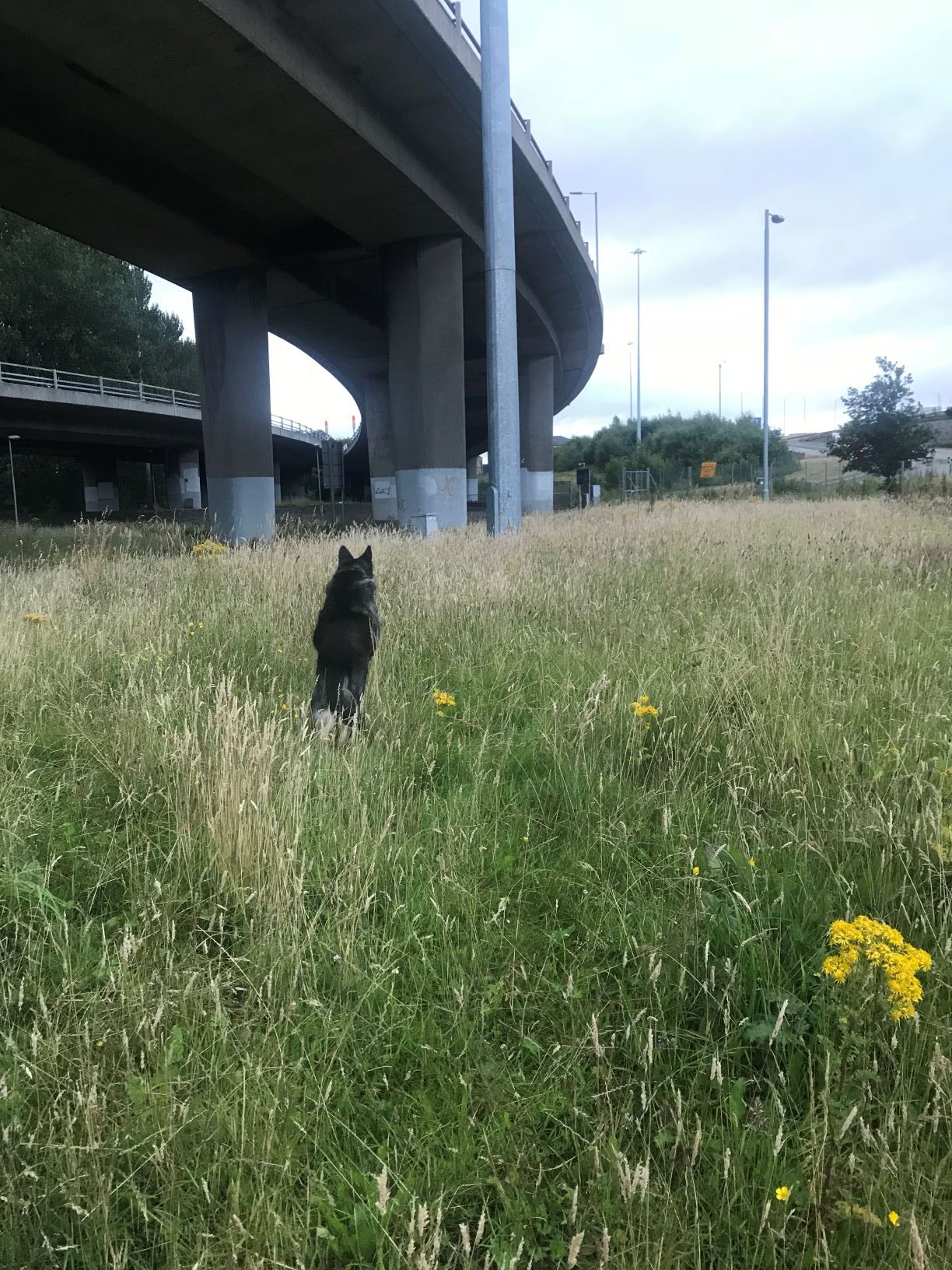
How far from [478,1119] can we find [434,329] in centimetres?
2177

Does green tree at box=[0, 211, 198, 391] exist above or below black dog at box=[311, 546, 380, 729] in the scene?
above

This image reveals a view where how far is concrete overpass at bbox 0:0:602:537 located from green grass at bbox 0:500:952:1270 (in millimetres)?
12504

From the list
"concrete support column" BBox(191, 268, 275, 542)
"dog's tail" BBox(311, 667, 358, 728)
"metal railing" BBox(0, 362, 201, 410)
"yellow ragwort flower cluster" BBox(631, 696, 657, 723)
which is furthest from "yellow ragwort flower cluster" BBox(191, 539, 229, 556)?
"metal railing" BBox(0, 362, 201, 410)

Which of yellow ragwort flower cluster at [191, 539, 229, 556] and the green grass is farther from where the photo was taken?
yellow ragwort flower cluster at [191, 539, 229, 556]

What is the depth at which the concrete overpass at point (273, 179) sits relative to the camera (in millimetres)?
12422

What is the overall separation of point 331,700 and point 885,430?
3736 cm

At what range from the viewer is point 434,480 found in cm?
2175

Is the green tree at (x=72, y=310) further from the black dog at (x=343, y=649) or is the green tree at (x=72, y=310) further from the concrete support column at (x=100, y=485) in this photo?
the black dog at (x=343, y=649)

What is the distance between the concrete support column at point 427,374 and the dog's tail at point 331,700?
1711cm

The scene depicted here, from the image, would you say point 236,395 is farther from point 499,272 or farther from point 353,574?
point 353,574

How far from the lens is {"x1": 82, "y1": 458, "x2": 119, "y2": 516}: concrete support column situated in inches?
2260

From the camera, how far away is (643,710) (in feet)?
12.0

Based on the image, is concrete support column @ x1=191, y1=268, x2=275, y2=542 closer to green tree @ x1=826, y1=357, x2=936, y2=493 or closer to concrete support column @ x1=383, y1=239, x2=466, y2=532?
concrete support column @ x1=383, y1=239, x2=466, y2=532

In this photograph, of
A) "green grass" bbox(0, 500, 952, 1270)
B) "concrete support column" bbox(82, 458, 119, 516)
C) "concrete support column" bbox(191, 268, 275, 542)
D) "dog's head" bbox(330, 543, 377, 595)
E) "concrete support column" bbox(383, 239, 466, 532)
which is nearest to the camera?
"green grass" bbox(0, 500, 952, 1270)
